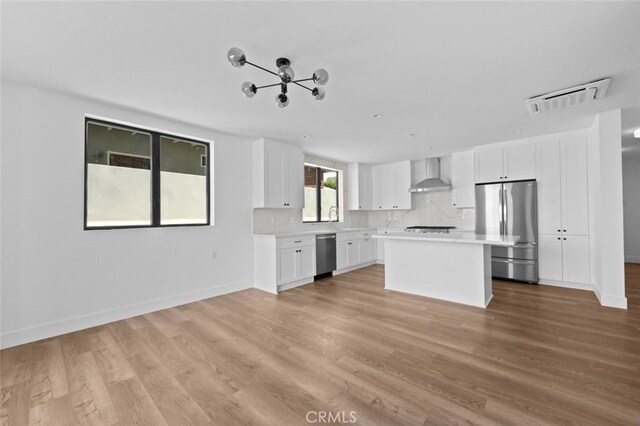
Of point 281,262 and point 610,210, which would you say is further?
point 281,262

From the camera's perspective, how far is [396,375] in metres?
2.10

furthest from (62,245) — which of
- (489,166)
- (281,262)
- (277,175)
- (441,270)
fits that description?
(489,166)

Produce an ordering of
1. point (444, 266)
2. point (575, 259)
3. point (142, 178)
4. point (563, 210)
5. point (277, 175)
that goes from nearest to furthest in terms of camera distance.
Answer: point (142, 178), point (444, 266), point (575, 259), point (563, 210), point (277, 175)

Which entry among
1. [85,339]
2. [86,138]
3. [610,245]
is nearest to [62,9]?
[86,138]

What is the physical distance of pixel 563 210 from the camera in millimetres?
4527

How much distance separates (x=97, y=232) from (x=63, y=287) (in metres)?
0.64

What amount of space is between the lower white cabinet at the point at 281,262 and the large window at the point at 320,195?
1268mm

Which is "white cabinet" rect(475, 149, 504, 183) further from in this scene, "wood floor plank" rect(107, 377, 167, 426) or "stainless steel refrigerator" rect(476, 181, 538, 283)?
"wood floor plank" rect(107, 377, 167, 426)

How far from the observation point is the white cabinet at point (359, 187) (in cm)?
689

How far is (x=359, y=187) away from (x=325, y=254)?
7.41ft

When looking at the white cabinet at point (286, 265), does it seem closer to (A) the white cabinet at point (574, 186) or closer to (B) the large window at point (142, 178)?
(B) the large window at point (142, 178)

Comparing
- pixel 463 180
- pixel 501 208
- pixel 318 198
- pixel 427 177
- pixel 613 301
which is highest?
pixel 427 177

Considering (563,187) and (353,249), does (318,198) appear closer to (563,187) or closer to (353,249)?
(353,249)

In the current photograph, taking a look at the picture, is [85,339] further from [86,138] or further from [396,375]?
[396,375]
